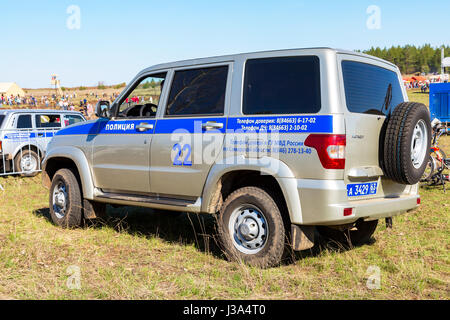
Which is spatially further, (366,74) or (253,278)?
(366,74)

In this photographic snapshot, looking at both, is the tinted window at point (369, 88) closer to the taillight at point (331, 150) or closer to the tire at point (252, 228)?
the taillight at point (331, 150)

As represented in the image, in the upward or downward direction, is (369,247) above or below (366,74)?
below

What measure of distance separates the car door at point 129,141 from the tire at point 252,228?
48.2 inches

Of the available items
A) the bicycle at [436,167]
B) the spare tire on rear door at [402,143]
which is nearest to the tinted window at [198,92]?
the spare tire on rear door at [402,143]

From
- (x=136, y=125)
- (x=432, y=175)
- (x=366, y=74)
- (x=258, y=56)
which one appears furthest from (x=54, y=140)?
(x=432, y=175)

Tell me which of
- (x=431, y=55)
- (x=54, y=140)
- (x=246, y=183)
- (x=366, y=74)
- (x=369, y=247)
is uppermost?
(x=431, y=55)

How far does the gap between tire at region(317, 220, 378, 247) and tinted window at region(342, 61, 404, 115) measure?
1.43 meters

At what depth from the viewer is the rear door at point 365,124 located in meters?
4.32

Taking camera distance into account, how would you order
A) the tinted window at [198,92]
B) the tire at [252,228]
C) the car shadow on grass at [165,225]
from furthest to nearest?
1. the car shadow on grass at [165,225]
2. the tinted window at [198,92]
3. the tire at [252,228]

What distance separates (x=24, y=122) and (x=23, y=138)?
19.7 inches

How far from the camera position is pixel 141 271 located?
4691 millimetres

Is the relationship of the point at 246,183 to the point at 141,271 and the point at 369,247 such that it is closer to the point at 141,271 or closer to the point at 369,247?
the point at 141,271
